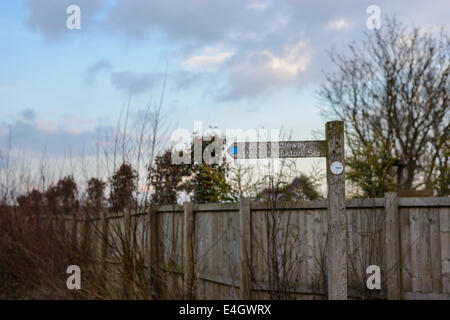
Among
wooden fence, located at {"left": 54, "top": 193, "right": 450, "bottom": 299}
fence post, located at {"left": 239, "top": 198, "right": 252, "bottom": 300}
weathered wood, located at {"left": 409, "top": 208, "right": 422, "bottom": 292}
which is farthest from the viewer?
fence post, located at {"left": 239, "top": 198, "right": 252, "bottom": 300}

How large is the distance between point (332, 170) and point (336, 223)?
1.74 feet

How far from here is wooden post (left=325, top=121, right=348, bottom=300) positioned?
4820mm

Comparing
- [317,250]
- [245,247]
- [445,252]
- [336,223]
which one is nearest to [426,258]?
[445,252]

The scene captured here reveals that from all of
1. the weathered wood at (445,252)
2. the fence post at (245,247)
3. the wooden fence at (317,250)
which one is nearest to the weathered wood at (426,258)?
the wooden fence at (317,250)

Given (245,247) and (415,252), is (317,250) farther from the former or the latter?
(415,252)

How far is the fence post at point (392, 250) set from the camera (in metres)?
5.66

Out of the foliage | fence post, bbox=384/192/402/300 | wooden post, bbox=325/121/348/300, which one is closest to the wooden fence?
fence post, bbox=384/192/402/300

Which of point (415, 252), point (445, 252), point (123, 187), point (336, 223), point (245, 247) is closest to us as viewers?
point (336, 223)

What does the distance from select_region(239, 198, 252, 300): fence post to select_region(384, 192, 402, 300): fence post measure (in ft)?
5.36

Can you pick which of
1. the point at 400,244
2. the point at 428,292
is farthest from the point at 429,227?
the point at 428,292

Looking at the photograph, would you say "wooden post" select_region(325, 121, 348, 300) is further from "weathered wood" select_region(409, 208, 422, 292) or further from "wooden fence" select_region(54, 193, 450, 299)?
"weathered wood" select_region(409, 208, 422, 292)

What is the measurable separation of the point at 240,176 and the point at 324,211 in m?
1.63

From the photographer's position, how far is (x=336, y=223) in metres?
4.87
